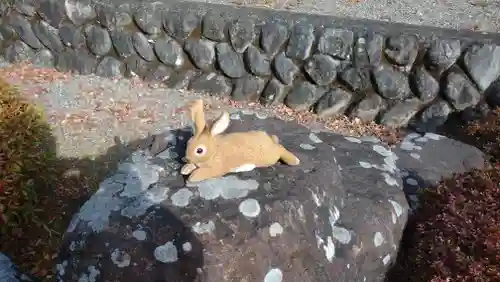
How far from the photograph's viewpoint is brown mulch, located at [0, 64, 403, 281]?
3922 mm

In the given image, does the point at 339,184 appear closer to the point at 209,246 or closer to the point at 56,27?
the point at 209,246

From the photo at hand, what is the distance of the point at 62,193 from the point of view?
4.38 m

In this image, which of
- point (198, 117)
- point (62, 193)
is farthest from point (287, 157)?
point (62, 193)

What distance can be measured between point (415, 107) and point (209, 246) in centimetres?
318

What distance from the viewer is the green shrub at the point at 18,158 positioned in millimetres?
3748

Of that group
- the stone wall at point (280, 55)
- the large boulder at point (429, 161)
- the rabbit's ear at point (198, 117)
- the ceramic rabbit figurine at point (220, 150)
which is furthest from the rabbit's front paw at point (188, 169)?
the stone wall at point (280, 55)

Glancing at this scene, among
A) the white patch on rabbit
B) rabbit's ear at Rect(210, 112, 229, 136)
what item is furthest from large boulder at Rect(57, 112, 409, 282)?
rabbit's ear at Rect(210, 112, 229, 136)

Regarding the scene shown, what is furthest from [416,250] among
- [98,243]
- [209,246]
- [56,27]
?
[56,27]

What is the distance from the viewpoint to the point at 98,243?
2.52 m

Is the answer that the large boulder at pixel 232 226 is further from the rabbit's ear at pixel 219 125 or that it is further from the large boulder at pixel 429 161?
the large boulder at pixel 429 161

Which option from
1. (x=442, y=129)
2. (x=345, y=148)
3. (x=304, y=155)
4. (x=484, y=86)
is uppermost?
(x=304, y=155)

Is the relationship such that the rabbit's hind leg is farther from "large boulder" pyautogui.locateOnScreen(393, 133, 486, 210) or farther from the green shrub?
the green shrub

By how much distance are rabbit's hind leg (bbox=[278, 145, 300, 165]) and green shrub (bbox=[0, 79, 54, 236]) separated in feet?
6.30

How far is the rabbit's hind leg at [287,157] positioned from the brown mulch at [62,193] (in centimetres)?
184
